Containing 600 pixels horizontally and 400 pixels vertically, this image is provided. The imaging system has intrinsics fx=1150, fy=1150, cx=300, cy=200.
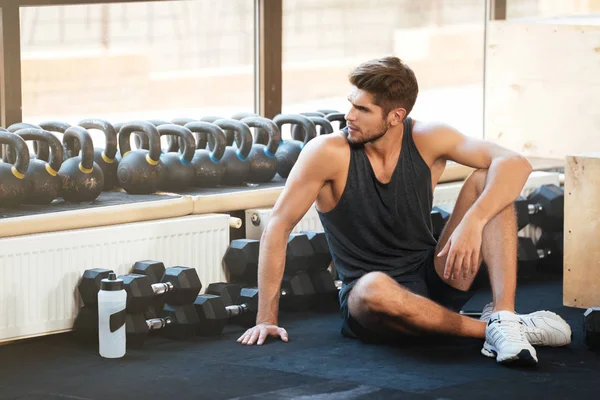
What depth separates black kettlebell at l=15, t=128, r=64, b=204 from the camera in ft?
12.4

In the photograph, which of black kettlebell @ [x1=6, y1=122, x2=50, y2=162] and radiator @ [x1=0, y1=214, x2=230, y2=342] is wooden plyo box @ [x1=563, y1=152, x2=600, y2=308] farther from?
black kettlebell @ [x1=6, y1=122, x2=50, y2=162]

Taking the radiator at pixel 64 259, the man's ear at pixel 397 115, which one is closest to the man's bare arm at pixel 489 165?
the man's ear at pixel 397 115

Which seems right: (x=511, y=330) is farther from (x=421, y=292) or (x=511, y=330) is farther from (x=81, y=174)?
(x=81, y=174)

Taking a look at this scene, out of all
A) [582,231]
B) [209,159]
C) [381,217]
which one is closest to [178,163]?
[209,159]

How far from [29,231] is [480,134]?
301 centimetres

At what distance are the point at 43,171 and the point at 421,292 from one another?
132 centimetres

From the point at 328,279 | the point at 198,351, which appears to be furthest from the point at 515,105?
the point at 198,351

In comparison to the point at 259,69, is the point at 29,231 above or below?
below

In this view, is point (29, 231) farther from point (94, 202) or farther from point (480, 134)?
point (480, 134)

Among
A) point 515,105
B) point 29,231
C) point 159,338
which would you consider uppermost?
point 515,105

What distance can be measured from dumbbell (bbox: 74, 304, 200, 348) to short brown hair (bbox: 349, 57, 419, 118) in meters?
0.91

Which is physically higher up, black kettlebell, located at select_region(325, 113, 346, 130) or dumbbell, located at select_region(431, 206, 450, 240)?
black kettlebell, located at select_region(325, 113, 346, 130)

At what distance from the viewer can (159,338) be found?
3693 millimetres

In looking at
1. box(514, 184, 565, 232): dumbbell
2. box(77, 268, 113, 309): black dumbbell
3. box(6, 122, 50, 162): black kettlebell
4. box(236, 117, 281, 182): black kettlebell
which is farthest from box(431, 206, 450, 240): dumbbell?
box(6, 122, 50, 162): black kettlebell
